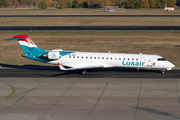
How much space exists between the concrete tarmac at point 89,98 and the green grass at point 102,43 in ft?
46.8

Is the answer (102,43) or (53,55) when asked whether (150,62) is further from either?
(102,43)

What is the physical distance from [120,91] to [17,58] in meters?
26.7

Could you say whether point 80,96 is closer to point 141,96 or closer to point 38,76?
point 141,96

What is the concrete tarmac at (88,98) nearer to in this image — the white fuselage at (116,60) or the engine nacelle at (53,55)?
the white fuselage at (116,60)

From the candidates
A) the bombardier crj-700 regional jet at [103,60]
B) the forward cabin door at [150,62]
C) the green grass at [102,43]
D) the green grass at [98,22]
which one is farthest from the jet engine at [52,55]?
the green grass at [98,22]

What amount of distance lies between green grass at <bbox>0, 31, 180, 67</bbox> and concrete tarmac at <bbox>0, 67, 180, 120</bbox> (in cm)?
1373

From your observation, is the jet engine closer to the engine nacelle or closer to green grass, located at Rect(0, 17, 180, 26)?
the engine nacelle

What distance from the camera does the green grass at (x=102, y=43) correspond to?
2018 inches

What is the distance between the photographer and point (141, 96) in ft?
88.9

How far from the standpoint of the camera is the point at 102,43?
59094mm

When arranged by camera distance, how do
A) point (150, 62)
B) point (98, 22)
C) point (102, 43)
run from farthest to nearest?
point (98, 22) < point (102, 43) < point (150, 62)

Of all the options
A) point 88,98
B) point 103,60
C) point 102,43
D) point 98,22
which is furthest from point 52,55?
point 98,22

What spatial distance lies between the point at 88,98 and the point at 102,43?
3338 cm

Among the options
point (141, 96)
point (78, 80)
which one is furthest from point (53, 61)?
point (141, 96)
